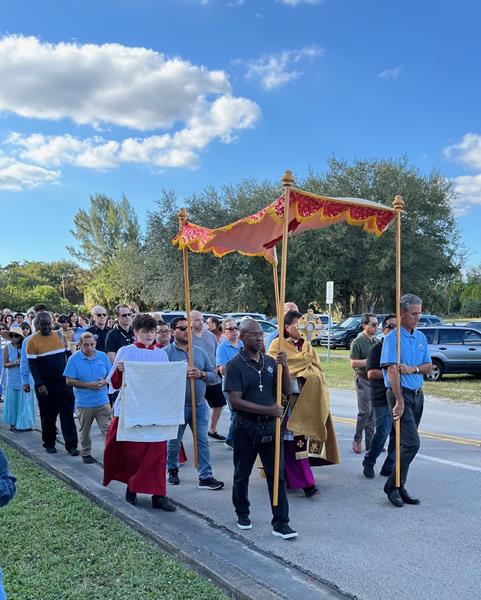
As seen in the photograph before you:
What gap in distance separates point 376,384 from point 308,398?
3.49ft

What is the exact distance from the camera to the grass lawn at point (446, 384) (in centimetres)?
1346

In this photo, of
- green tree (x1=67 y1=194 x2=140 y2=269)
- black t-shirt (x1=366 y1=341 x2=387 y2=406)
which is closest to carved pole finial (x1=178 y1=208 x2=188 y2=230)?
black t-shirt (x1=366 y1=341 x2=387 y2=406)

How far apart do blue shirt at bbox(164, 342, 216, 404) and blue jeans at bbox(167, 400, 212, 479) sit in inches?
3.7

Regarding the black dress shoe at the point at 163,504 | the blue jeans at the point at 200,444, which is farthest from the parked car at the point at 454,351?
the black dress shoe at the point at 163,504

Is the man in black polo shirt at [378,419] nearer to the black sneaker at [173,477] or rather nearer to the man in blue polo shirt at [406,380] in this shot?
the man in blue polo shirt at [406,380]

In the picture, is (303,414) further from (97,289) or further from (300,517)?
(97,289)

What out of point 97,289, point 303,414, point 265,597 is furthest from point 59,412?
point 97,289

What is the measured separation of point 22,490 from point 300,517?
2784 mm

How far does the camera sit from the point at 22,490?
586cm

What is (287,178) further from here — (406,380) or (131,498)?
(131,498)

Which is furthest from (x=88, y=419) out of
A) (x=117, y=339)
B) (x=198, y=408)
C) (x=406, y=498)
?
(x=406, y=498)

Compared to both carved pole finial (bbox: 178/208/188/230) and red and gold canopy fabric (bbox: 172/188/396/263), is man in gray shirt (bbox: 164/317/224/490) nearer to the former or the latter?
red and gold canopy fabric (bbox: 172/188/396/263)

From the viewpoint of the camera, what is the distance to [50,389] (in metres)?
7.71

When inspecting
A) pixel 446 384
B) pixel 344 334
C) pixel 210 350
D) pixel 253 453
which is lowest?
pixel 446 384
